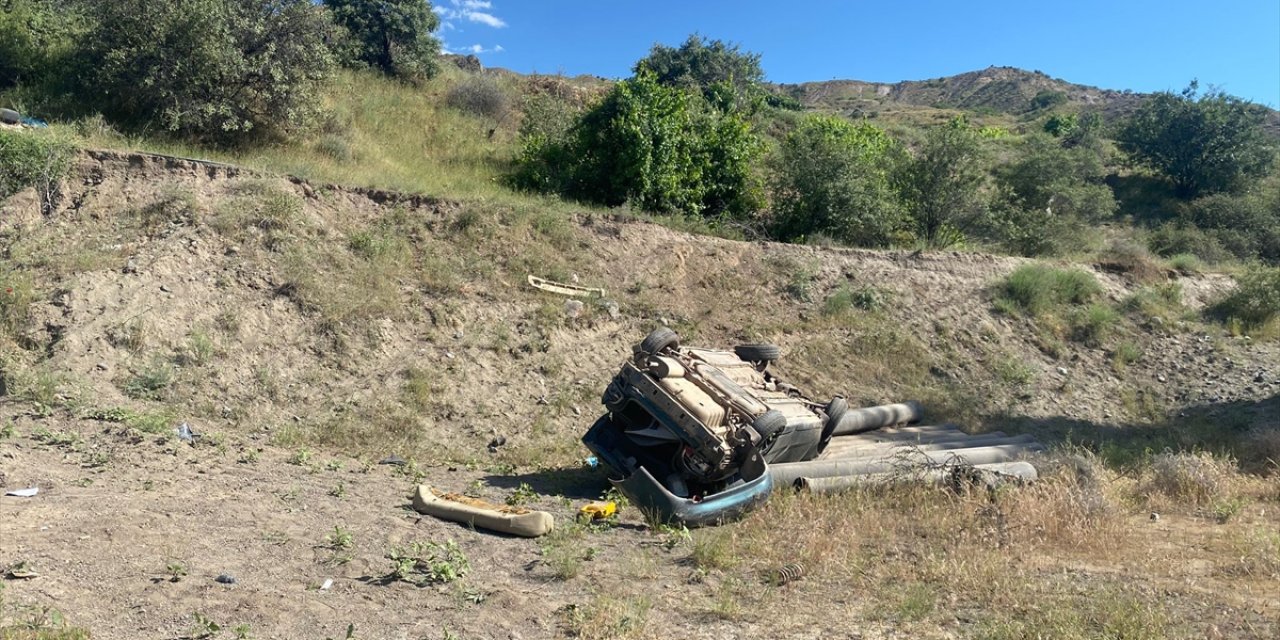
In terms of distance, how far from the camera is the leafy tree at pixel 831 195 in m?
17.3

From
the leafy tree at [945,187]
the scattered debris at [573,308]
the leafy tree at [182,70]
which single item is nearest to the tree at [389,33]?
the leafy tree at [182,70]

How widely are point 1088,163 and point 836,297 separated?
19.2 metres

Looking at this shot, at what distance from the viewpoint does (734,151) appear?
17.9m

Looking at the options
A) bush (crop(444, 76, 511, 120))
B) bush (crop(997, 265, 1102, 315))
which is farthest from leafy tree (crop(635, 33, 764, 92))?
bush (crop(997, 265, 1102, 315))

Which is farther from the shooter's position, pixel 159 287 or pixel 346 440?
pixel 159 287

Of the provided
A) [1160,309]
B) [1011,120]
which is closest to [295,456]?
[1160,309]

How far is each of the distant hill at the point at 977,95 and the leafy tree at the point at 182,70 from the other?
131 ft

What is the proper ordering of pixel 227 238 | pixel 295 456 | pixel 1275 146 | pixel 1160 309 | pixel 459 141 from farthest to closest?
pixel 1275 146
pixel 459 141
pixel 1160 309
pixel 227 238
pixel 295 456

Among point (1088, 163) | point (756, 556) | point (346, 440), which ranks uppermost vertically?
point (1088, 163)

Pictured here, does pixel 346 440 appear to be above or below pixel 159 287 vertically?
below

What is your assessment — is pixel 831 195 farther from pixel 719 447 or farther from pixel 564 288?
pixel 719 447

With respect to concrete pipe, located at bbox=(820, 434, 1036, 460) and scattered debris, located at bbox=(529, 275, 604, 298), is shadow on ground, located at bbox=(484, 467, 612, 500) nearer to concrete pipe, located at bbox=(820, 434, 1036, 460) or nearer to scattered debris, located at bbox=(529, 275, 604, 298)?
concrete pipe, located at bbox=(820, 434, 1036, 460)

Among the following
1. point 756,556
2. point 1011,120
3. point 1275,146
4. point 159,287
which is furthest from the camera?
point 1011,120

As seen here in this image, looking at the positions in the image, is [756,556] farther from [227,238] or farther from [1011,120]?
[1011,120]
